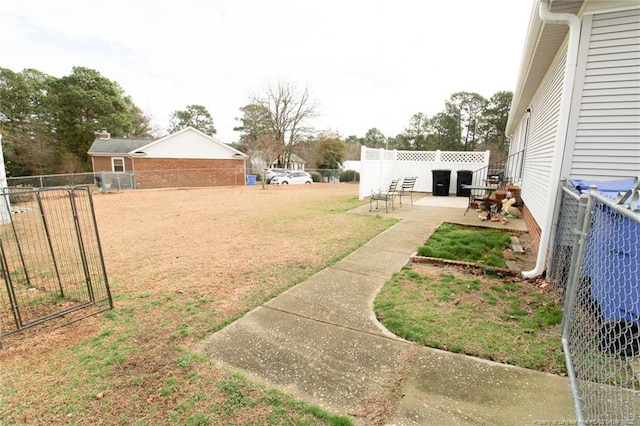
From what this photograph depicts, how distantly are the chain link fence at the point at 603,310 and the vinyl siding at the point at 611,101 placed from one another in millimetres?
1495

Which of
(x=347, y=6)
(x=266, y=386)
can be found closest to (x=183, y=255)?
(x=266, y=386)

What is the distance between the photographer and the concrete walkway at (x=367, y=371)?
6.00 feet

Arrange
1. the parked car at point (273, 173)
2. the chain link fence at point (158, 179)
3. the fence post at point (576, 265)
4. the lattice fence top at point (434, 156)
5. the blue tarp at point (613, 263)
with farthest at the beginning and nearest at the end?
the parked car at point (273, 173), the chain link fence at point (158, 179), the lattice fence top at point (434, 156), the fence post at point (576, 265), the blue tarp at point (613, 263)

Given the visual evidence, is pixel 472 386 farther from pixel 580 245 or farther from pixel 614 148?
pixel 614 148

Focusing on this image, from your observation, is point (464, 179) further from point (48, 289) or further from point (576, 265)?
point (48, 289)

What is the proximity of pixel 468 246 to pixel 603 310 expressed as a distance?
107 inches

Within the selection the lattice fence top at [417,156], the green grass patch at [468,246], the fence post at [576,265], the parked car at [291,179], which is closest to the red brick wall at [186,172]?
the parked car at [291,179]

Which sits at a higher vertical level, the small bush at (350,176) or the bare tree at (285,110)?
the bare tree at (285,110)

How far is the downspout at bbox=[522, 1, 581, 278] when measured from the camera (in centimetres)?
349

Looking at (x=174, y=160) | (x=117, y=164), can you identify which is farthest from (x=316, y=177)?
(x=117, y=164)

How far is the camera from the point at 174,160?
2389 cm

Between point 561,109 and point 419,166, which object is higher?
point 561,109

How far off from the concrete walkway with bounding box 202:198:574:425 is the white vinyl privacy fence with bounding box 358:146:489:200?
9546 millimetres

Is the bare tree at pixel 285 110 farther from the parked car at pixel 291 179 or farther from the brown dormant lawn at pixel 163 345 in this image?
the brown dormant lawn at pixel 163 345
